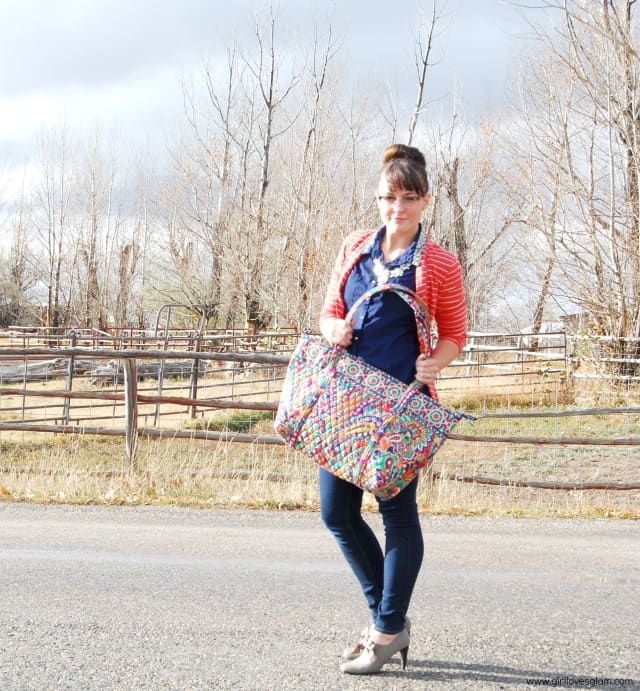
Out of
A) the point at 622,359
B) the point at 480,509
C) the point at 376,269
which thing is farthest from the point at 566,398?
the point at 376,269

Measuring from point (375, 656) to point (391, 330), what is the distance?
1111 mm

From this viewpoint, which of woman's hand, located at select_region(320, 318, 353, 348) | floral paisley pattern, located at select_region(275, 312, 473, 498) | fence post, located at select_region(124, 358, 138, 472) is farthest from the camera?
fence post, located at select_region(124, 358, 138, 472)

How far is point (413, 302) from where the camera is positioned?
2.96m

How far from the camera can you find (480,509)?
21.5 feet

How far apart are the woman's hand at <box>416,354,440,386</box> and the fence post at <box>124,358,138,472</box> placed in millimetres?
5455

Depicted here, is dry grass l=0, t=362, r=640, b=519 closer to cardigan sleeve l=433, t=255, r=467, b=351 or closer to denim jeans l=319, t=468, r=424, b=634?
denim jeans l=319, t=468, r=424, b=634

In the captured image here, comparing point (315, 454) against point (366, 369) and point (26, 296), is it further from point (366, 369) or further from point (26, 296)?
point (26, 296)

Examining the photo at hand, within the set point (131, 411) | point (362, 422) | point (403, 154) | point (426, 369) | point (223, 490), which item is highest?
point (403, 154)

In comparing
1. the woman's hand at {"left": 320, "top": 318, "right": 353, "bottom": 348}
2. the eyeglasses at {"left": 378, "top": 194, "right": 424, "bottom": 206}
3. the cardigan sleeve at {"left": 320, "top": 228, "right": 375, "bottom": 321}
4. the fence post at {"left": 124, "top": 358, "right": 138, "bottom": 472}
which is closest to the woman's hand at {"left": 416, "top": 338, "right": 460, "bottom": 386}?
the woman's hand at {"left": 320, "top": 318, "right": 353, "bottom": 348}

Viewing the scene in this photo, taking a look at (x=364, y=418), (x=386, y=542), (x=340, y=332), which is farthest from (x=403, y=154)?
(x=386, y=542)

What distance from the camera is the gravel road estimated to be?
3057mm

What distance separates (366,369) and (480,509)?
390 cm

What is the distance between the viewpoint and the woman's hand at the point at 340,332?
2982mm

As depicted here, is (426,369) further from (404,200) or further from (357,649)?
(357,649)
